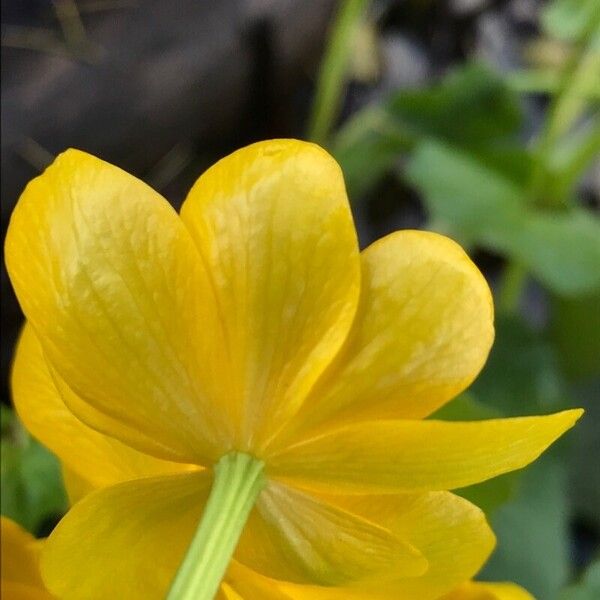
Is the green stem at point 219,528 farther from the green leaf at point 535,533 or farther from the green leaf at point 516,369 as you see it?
the green leaf at point 516,369

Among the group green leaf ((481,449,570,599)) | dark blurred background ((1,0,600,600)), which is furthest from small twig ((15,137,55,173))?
green leaf ((481,449,570,599))

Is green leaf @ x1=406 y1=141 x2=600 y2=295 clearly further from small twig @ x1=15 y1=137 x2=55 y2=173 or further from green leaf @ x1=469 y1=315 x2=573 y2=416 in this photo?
small twig @ x1=15 y1=137 x2=55 y2=173

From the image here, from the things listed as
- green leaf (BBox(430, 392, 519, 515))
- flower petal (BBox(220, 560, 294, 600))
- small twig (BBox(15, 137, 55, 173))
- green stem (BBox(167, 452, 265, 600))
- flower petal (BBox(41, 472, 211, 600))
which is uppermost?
green stem (BBox(167, 452, 265, 600))

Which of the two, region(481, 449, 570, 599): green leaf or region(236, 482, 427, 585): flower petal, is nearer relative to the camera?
region(236, 482, 427, 585): flower petal

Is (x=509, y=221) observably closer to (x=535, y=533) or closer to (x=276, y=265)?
(x=535, y=533)

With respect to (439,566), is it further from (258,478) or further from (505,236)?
(505,236)

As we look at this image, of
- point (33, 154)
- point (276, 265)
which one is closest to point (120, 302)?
point (276, 265)

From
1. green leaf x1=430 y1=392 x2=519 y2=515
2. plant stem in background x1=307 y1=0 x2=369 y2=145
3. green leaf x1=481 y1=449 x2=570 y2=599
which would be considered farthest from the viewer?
plant stem in background x1=307 y1=0 x2=369 y2=145

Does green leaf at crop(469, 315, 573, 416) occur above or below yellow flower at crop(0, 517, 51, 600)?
below
